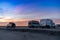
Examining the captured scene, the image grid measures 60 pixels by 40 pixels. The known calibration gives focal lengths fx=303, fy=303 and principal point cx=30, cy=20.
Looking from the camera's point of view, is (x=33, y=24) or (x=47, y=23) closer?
(x=47, y=23)

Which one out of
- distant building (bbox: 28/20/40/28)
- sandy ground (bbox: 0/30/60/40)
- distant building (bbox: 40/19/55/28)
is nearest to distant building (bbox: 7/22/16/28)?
sandy ground (bbox: 0/30/60/40)

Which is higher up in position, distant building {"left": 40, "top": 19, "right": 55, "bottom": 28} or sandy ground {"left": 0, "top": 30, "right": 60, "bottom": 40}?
distant building {"left": 40, "top": 19, "right": 55, "bottom": 28}

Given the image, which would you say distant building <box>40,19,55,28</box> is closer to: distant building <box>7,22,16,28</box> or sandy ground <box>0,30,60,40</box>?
sandy ground <box>0,30,60,40</box>

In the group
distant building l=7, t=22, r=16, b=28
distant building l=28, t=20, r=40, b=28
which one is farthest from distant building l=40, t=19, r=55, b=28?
distant building l=7, t=22, r=16, b=28

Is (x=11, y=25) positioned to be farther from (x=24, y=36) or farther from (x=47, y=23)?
(x=47, y=23)

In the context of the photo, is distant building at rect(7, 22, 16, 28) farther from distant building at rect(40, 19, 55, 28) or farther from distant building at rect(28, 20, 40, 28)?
distant building at rect(40, 19, 55, 28)

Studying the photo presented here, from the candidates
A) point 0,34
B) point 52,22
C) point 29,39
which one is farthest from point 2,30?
point 52,22

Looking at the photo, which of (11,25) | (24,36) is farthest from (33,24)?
(11,25)

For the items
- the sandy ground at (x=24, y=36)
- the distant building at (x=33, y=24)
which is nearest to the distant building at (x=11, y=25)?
the sandy ground at (x=24, y=36)

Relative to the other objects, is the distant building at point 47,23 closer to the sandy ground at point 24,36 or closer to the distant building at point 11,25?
the sandy ground at point 24,36

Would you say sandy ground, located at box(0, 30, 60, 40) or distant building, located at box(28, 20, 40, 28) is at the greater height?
distant building, located at box(28, 20, 40, 28)

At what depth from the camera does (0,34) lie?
4969 mm

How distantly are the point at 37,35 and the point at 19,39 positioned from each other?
0.31 meters

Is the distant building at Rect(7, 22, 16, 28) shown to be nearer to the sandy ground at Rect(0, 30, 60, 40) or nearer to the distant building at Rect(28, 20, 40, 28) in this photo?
the sandy ground at Rect(0, 30, 60, 40)
